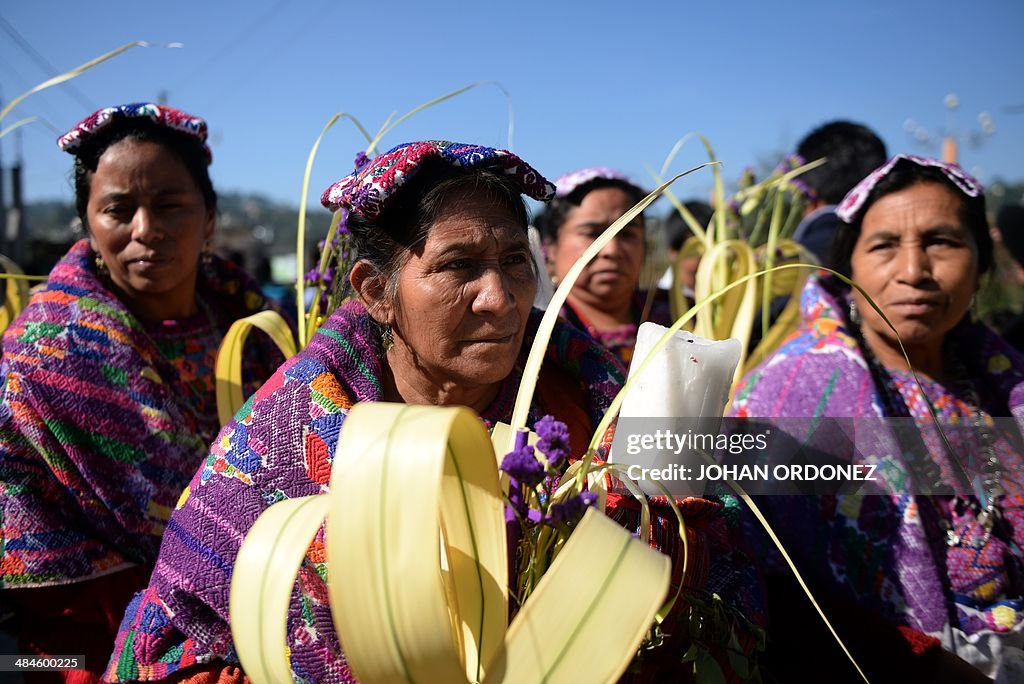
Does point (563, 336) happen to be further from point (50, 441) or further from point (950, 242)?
point (50, 441)

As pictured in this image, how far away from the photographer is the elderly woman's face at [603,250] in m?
3.21

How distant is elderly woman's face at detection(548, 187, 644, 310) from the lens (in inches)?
126

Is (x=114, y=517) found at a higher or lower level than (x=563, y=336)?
lower

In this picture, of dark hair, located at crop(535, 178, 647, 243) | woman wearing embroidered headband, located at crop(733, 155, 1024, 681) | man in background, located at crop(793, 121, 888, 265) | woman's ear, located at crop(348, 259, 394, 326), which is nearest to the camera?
woman's ear, located at crop(348, 259, 394, 326)

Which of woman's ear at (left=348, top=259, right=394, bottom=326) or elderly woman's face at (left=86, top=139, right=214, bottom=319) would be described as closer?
woman's ear at (left=348, top=259, right=394, bottom=326)

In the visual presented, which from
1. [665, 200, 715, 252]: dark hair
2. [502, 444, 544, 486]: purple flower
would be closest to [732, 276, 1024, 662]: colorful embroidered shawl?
[502, 444, 544, 486]: purple flower

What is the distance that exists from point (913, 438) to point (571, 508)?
1.42m

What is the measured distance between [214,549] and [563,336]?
871mm

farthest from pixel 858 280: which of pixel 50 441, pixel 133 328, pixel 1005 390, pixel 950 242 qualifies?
pixel 50 441

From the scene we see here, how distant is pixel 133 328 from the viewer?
84.1 inches

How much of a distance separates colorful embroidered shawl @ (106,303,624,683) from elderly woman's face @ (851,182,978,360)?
1433mm

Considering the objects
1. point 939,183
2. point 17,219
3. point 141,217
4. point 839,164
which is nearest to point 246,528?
point 141,217

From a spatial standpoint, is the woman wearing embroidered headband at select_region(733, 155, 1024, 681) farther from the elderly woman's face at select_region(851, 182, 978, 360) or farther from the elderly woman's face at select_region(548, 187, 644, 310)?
the elderly woman's face at select_region(548, 187, 644, 310)

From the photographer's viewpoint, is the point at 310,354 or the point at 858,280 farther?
the point at 858,280
